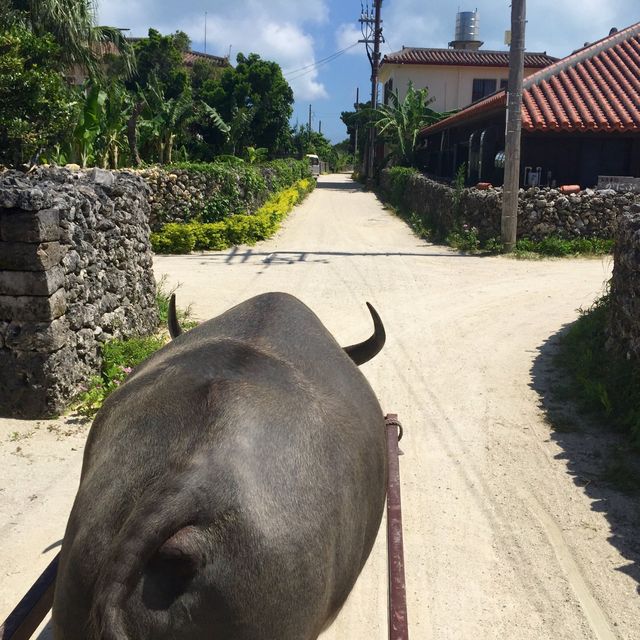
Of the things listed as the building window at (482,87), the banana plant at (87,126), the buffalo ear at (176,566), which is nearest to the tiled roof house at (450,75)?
the building window at (482,87)

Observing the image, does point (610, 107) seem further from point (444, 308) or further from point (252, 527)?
point (252, 527)

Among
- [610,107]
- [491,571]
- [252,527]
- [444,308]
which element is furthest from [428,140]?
[252,527]

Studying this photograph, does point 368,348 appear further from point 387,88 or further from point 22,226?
point 387,88

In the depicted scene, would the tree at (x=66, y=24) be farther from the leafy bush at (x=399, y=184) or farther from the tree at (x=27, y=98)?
the leafy bush at (x=399, y=184)

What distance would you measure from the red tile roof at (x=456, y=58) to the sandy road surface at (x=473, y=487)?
26.6 m

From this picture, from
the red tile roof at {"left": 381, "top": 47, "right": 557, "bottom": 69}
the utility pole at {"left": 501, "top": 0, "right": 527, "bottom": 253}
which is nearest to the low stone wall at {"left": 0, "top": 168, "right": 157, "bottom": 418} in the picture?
the utility pole at {"left": 501, "top": 0, "right": 527, "bottom": 253}

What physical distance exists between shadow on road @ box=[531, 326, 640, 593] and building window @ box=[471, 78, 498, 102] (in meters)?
29.8

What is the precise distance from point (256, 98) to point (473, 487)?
29.2 metres

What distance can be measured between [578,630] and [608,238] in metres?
12.2

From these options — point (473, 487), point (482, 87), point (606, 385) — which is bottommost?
point (473, 487)

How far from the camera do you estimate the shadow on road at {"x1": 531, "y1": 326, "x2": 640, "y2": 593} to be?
13.8ft

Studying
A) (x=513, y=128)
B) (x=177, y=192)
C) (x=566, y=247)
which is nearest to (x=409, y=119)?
(x=177, y=192)

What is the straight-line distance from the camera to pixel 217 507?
1.52 meters

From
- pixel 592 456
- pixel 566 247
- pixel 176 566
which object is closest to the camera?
pixel 176 566
